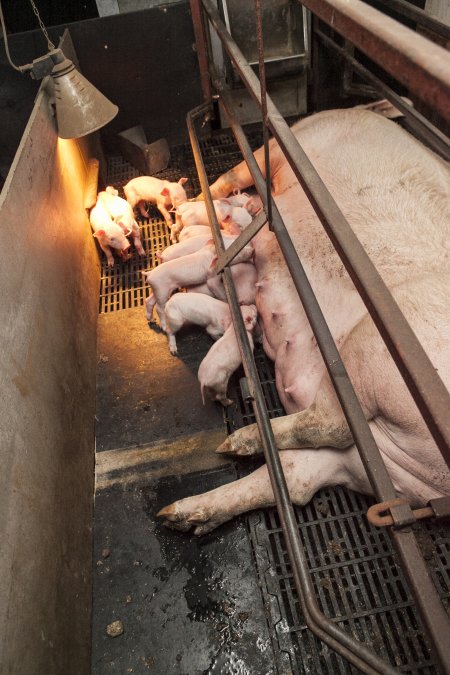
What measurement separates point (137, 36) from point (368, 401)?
359cm

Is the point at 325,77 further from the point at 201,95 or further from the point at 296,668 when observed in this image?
the point at 296,668

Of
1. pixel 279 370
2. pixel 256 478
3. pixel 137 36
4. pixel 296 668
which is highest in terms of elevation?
pixel 137 36

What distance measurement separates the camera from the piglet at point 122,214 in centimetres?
356


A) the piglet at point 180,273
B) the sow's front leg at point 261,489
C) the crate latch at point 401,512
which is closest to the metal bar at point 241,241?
the piglet at point 180,273

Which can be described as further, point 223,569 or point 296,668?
point 223,569

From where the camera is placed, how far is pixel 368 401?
6.79 ft

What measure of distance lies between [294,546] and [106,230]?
244 cm

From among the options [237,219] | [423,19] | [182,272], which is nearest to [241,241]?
[182,272]

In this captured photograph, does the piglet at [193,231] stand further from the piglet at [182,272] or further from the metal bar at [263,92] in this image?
the metal bar at [263,92]

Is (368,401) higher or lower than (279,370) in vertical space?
higher

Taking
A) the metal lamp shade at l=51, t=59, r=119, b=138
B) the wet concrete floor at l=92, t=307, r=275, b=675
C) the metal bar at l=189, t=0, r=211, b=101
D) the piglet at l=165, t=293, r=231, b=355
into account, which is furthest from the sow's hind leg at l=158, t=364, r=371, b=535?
the metal bar at l=189, t=0, r=211, b=101

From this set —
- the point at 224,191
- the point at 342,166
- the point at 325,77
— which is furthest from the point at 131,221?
the point at 325,77

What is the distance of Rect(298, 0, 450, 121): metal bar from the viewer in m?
0.82

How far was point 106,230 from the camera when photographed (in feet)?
11.3
